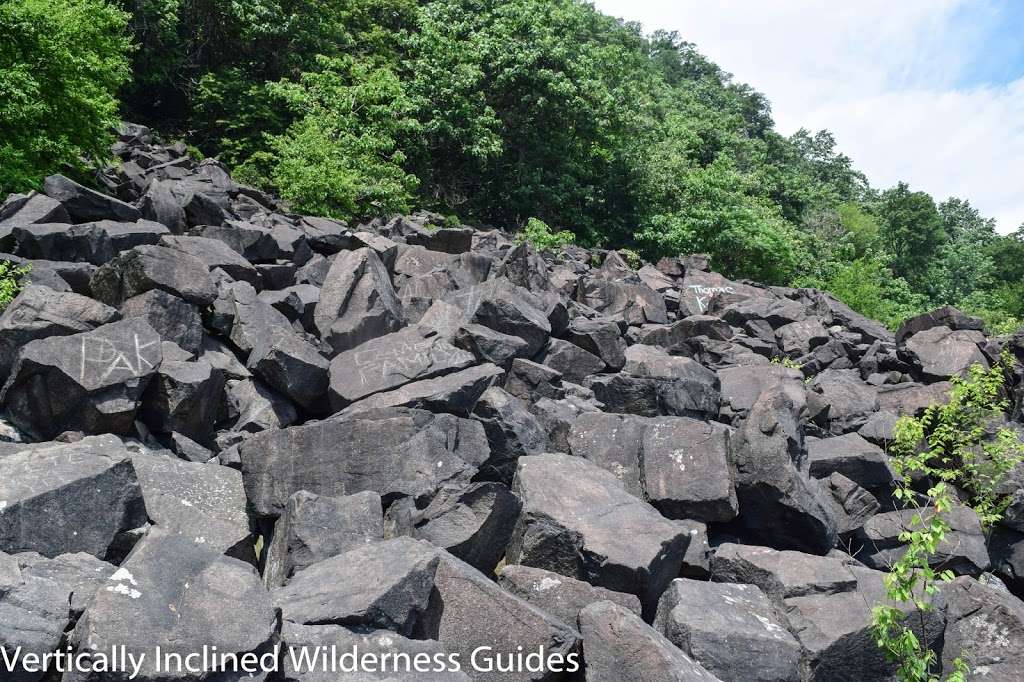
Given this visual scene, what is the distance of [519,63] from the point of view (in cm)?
2386

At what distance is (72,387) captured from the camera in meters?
6.58

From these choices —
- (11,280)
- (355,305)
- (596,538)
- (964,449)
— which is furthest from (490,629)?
(964,449)

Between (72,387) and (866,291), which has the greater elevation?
(866,291)

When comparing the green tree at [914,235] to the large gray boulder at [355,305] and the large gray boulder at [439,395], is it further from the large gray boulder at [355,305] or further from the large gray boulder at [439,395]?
the large gray boulder at [439,395]

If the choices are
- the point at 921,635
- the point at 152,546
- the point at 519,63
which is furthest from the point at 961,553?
the point at 519,63

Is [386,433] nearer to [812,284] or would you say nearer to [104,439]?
[104,439]

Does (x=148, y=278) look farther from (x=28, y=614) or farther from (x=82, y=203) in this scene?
(x=28, y=614)

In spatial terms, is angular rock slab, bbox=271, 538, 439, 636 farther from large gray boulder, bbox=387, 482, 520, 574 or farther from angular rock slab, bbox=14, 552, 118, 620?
angular rock slab, bbox=14, 552, 118, 620

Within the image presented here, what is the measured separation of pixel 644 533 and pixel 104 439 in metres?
4.09

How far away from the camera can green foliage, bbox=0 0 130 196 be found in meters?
11.6

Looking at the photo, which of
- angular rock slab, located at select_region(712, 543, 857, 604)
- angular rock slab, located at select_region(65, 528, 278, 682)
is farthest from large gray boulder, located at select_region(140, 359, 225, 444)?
angular rock slab, located at select_region(712, 543, 857, 604)

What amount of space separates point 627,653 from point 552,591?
0.84 meters

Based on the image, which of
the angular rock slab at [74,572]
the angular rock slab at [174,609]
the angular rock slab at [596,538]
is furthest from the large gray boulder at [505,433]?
the angular rock slab at [74,572]

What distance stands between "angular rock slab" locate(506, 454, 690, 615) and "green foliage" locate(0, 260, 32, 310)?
5.27m
